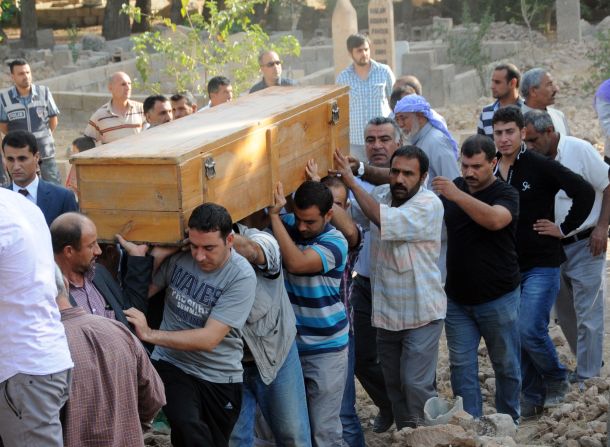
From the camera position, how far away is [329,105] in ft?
19.8

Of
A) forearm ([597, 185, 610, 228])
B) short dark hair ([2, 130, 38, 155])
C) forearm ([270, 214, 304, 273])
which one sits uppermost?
short dark hair ([2, 130, 38, 155])

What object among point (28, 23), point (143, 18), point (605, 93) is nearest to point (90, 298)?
point (605, 93)

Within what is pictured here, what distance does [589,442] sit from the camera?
5.52 meters

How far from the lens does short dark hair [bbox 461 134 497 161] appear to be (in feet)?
19.7

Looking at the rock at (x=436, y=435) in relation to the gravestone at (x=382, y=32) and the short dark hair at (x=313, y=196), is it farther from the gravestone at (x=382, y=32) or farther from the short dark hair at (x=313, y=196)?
the gravestone at (x=382, y=32)

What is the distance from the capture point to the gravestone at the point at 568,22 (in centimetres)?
2281

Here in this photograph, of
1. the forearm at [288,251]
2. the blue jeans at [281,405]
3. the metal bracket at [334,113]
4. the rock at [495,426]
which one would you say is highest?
the metal bracket at [334,113]

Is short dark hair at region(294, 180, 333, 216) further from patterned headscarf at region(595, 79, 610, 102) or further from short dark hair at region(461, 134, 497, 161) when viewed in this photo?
patterned headscarf at region(595, 79, 610, 102)

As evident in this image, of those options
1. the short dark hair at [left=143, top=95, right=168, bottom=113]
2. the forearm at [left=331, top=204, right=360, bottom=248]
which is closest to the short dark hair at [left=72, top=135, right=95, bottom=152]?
the short dark hair at [left=143, top=95, right=168, bottom=113]

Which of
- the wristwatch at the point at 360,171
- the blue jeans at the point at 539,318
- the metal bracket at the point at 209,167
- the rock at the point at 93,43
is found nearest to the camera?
the metal bracket at the point at 209,167

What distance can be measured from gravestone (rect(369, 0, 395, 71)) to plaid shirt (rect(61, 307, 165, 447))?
12.2 metres

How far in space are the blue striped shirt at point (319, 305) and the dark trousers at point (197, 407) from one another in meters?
0.64

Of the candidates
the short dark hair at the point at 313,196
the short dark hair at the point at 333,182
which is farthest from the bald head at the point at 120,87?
the short dark hair at the point at 313,196

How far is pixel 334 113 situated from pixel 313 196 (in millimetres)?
900
